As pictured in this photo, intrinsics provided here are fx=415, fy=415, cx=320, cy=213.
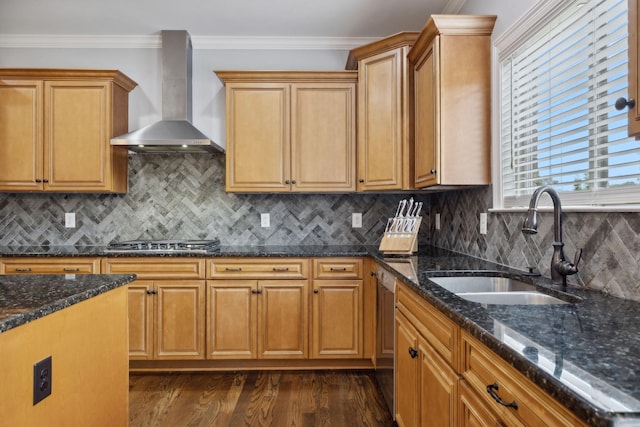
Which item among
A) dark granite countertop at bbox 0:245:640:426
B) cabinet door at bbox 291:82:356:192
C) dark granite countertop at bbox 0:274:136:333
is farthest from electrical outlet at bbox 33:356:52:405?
cabinet door at bbox 291:82:356:192

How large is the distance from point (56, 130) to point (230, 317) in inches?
80.1

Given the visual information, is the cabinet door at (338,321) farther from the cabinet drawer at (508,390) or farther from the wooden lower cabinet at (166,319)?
the cabinet drawer at (508,390)

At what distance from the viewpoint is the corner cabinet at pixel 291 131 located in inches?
130

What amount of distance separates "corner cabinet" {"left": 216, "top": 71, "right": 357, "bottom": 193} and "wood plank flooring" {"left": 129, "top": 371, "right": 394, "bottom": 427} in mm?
1435

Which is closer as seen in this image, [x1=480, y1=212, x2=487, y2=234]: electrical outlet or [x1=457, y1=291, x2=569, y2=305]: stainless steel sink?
[x1=457, y1=291, x2=569, y2=305]: stainless steel sink

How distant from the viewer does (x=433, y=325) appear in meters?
1.57

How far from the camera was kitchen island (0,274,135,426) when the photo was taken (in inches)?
41.4

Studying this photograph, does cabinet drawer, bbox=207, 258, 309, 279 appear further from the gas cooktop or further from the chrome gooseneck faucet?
the chrome gooseneck faucet

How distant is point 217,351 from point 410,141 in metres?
2.10

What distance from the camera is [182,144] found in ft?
10.5

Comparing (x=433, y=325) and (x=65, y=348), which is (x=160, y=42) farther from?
(x=433, y=325)

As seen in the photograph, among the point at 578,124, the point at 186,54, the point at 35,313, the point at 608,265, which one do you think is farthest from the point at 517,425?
the point at 186,54

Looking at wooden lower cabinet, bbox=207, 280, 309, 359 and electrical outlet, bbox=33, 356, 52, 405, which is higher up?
electrical outlet, bbox=33, 356, 52, 405

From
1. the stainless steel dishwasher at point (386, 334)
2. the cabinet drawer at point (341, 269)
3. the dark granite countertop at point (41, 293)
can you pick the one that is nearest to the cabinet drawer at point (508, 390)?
the stainless steel dishwasher at point (386, 334)
